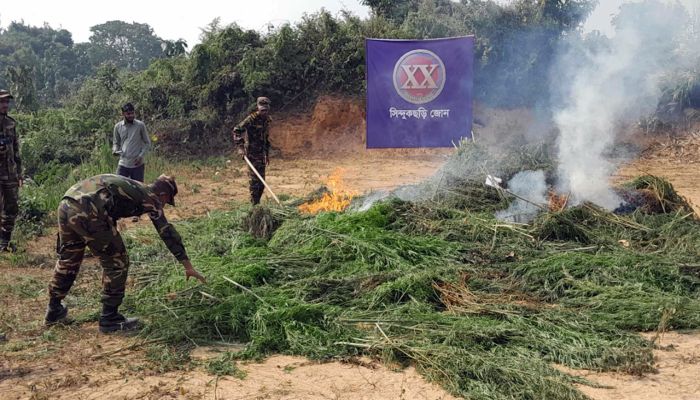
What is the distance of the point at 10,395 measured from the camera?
3508 millimetres

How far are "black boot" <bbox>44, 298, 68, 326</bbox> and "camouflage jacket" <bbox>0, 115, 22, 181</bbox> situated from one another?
109 inches

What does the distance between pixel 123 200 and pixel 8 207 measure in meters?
3.20

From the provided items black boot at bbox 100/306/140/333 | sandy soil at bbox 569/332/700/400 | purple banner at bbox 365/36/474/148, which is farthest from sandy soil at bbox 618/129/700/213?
black boot at bbox 100/306/140/333

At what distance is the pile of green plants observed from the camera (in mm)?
3881

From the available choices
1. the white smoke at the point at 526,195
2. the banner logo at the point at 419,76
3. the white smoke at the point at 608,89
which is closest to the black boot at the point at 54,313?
the white smoke at the point at 526,195

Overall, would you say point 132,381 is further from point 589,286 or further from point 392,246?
point 589,286

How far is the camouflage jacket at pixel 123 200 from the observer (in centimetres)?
433

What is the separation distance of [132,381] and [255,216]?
3.28 metres

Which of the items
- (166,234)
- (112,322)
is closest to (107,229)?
(166,234)

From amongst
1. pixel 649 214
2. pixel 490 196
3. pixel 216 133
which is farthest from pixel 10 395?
pixel 216 133

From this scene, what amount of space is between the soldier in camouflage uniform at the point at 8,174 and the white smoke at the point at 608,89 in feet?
20.9

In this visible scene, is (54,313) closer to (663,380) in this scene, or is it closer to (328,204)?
(328,204)

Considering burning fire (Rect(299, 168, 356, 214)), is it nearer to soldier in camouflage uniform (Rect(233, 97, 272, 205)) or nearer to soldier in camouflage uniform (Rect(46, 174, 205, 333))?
soldier in camouflage uniform (Rect(233, 97, 272, 205))

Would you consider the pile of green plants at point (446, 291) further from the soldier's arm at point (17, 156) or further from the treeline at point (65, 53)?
the treeline at point (65, 53)
